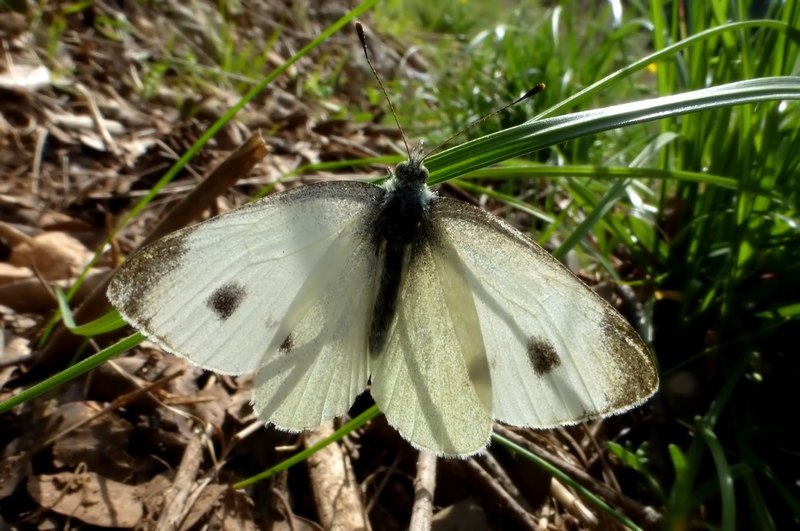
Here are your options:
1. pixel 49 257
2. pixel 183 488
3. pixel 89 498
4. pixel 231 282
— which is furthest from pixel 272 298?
pixel 49 257

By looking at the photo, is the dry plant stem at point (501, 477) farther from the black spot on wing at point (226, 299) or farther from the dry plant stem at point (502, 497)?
the black spot on wing at point (226, 299)

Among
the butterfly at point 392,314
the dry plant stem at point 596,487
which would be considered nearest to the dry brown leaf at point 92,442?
the butterfly at point 392,314

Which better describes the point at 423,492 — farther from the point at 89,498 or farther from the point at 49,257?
the point at 49,257

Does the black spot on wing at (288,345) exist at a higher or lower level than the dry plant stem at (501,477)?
higher

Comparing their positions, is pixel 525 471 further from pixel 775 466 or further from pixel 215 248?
pixel 215 248

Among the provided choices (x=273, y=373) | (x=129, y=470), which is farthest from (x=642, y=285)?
(x=129, y=470)

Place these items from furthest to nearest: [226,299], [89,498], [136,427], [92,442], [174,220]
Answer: [174,220], [136,427], [92,442], [89,498], [226,299]

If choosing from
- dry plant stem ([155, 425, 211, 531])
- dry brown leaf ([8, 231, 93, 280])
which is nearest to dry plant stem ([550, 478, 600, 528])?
dry plant stem ([155, 425, 211, 531])
